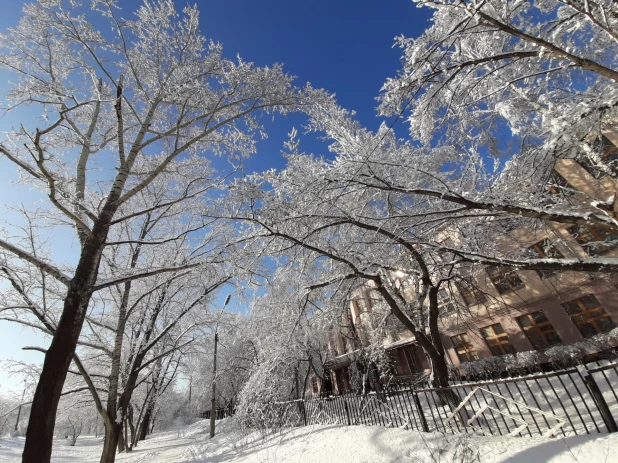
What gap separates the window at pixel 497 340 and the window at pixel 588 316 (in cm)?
375

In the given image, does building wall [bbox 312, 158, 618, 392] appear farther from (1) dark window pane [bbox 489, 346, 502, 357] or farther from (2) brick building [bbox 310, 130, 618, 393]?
(1) dark window pane [bbox 489, 346, 502, 357]

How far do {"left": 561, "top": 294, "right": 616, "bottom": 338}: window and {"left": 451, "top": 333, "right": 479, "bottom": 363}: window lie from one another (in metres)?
6.24

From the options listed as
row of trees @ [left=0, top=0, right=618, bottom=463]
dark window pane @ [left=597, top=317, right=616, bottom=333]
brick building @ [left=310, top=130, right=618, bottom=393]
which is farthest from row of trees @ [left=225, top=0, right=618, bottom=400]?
dark window pane @ [left=597, top=317, right=616, bottom=333]

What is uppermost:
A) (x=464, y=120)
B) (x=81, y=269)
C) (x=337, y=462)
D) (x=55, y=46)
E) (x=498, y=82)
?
(x=55, y=46)

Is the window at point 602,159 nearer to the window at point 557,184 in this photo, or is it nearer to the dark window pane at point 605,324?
the window at point 557,184

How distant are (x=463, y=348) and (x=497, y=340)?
2567 mm

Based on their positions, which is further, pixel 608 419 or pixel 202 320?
pixel 202 320

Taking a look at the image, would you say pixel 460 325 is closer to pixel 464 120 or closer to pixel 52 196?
pixel 464 120

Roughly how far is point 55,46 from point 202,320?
9236 millimetres

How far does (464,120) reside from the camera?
5.82 m

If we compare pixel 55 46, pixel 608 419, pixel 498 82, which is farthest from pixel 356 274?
pixel 55 46

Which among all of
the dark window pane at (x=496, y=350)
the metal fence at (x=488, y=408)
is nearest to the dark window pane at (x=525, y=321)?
the dark window pane at (x=496, y=350)

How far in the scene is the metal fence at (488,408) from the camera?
4788mm

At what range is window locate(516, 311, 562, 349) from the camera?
1617 cm
